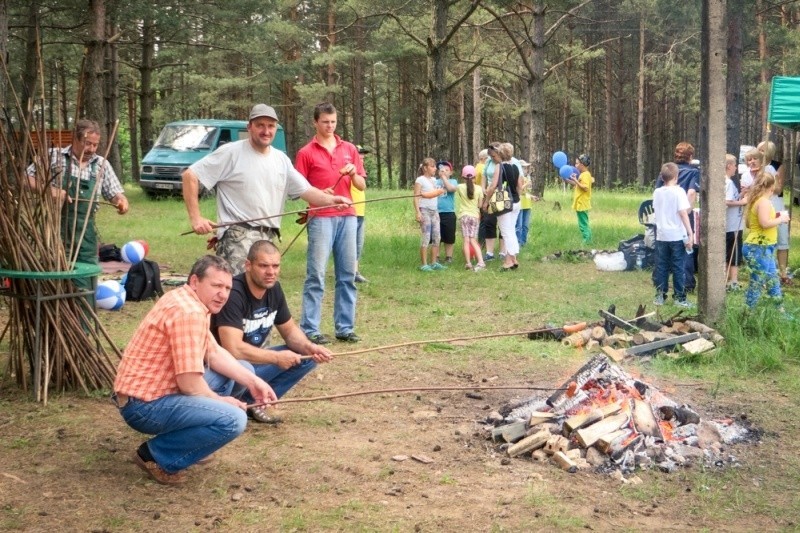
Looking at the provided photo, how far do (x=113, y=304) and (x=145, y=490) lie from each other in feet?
Result: 17.4

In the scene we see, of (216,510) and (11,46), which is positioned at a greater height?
(11,46)

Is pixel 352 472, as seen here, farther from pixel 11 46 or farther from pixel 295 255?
pixel 11 46

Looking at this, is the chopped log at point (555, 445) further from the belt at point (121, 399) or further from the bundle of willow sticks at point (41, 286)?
the bundle of willow sticks at point (41, 286)

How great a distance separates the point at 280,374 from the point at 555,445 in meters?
1.67

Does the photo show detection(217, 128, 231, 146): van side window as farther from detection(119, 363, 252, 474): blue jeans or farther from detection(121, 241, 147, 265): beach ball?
detection(119, 363, 252, 474): blue jeans

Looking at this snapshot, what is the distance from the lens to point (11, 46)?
27234 millimetres

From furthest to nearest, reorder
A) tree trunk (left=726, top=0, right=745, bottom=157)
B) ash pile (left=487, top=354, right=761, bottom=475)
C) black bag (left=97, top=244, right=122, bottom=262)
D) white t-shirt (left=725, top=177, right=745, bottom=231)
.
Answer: tree trunk (left=726, top=0, right=745, bottom=157), black bag (left=97, top=244, right=122, bottom=262), white t-shirt (left=725, top=177, right=745, bottom=231), ash pile (left=487, top=354, right=761, bottom=475)

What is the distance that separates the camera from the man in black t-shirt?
507 cm

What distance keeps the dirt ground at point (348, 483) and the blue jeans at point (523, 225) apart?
9313 mm

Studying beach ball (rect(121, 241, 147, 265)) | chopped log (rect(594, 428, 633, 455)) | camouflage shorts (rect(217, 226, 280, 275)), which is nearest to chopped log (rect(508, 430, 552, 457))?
chopped log (rect(594, 428, 633, 455))

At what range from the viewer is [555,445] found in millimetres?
5055

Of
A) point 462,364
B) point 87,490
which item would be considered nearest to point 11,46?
point 462,364

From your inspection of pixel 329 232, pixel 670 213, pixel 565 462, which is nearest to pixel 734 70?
pixel 670 213

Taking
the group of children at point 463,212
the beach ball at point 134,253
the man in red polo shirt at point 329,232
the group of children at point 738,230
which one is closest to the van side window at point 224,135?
the group of children at point 463,212
